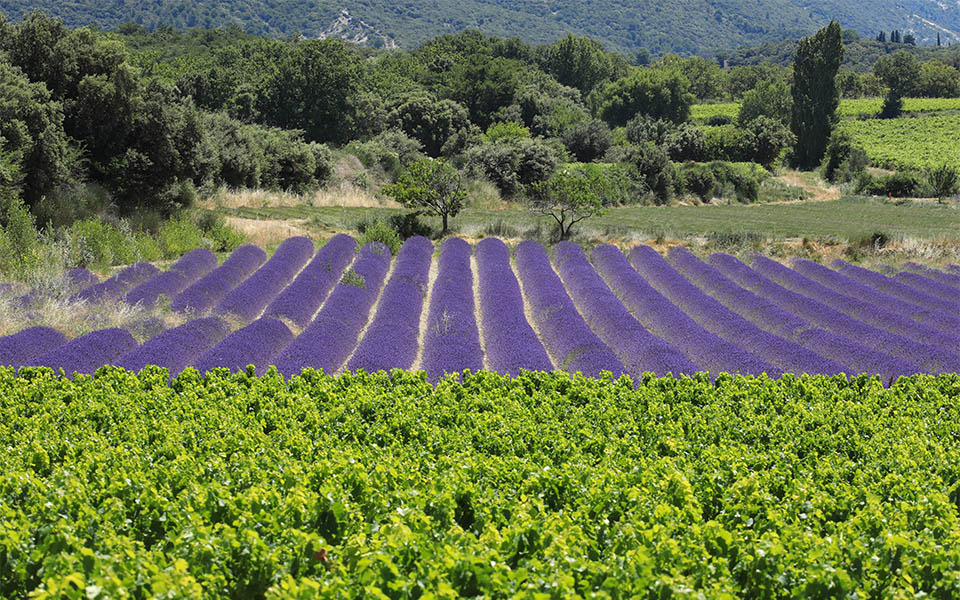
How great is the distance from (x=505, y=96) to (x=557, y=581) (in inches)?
2480

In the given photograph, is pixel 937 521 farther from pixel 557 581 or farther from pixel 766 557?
pixel 557 581

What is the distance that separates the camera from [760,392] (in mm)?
10648

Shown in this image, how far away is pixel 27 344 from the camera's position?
42.1ft

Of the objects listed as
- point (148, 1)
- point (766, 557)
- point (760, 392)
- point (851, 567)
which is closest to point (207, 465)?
point (766, 557)

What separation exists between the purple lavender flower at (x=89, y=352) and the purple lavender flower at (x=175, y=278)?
299 centimetres

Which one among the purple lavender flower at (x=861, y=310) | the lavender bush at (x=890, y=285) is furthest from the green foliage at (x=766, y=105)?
the purple lavender flower at (x=861, y=310)

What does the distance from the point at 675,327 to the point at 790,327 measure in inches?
99.5

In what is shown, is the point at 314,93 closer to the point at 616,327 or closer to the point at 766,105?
the point at 616,327

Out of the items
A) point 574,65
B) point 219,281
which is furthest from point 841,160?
point 219,281

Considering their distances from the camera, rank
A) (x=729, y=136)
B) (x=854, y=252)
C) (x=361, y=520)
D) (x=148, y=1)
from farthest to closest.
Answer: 1. (x=148, y=1)
2. (x=729, y=136)
3. (x=854, y=252)
4. (x=361, y=520)

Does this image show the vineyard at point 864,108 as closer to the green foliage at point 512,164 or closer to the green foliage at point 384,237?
the green foliage at point 512,164

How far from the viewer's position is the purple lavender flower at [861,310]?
51.2 feet

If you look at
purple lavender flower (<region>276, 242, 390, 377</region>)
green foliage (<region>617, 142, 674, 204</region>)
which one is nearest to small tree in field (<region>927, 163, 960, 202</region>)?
green foliage (<region>617, 142, 674, 204</region>)

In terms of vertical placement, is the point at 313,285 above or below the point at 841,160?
below
